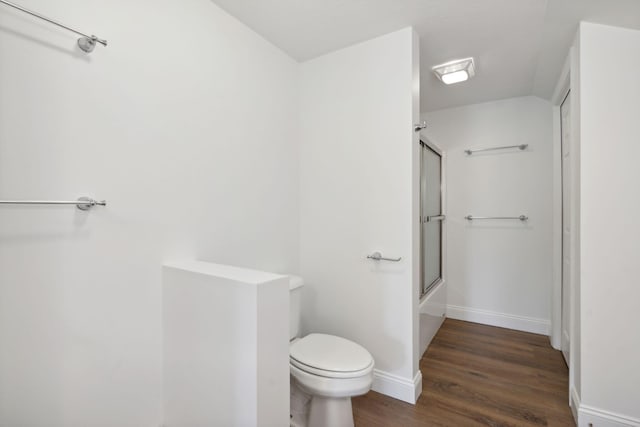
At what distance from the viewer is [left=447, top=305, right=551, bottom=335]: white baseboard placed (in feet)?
9.23

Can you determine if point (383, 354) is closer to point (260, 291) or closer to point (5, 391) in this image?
point (260, 291)

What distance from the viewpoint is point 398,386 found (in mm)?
1856

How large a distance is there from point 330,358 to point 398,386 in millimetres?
627

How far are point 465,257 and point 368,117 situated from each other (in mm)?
2036

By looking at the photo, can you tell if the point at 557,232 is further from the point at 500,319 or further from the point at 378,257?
the point at 378,257

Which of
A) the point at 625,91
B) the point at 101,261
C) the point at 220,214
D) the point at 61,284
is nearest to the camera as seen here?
the point at 61,284

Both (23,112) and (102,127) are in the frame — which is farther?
(102,127)

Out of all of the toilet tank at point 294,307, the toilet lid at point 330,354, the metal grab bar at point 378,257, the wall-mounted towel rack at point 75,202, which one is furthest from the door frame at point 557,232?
the wall-mounted towel rack at point 75,202

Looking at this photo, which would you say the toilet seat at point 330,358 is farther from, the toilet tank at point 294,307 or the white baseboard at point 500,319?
the white baseboard at point 500,319

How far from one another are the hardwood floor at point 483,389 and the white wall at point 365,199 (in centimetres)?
16

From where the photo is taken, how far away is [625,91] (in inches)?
58.3

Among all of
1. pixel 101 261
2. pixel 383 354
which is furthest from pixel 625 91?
pixel 101 261

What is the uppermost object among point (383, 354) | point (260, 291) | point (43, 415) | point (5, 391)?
point (260, 291)

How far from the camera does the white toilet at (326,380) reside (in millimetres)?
1431
